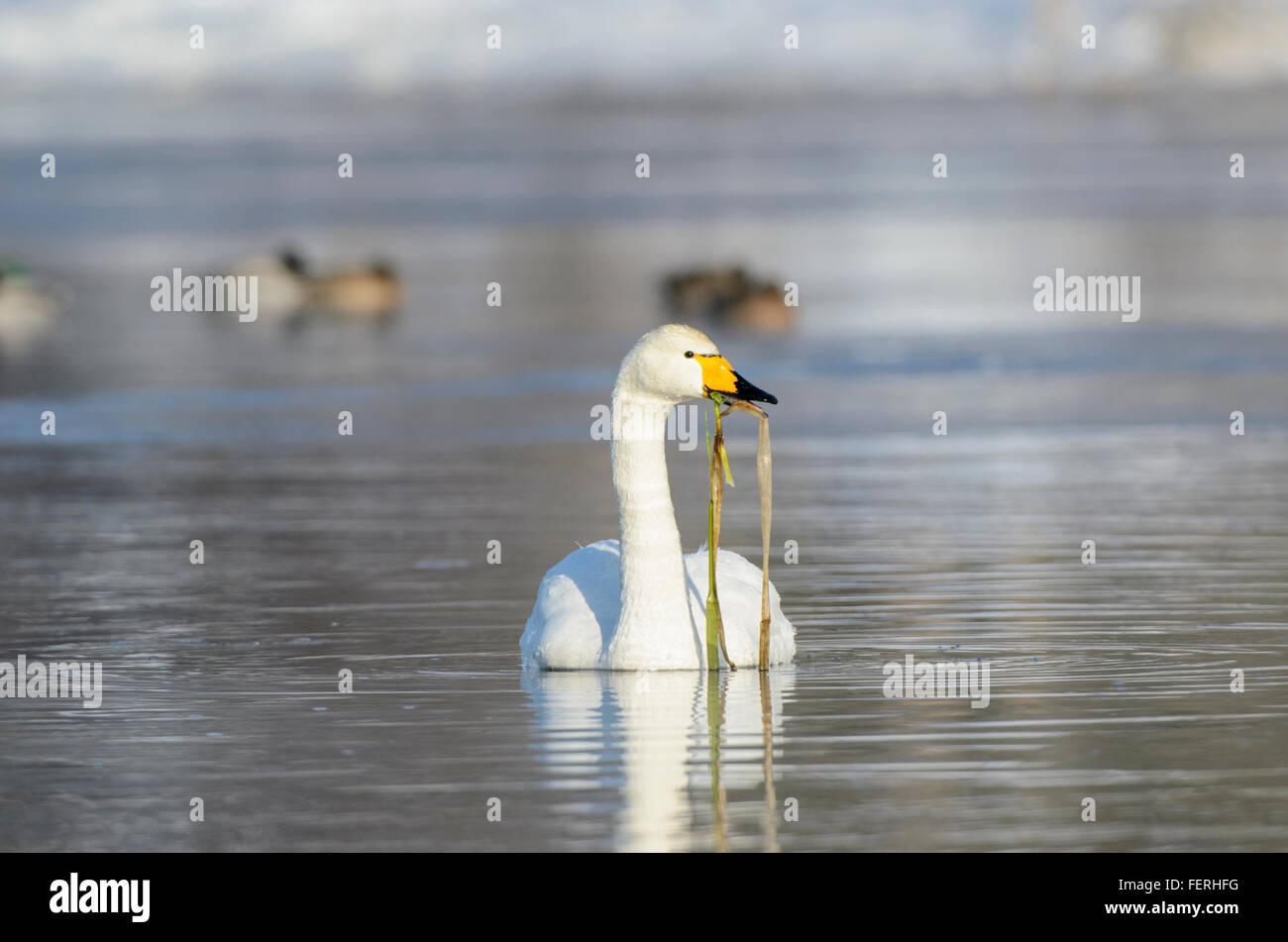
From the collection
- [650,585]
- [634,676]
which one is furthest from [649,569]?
[634,676]

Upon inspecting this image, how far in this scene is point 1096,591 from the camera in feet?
45.6

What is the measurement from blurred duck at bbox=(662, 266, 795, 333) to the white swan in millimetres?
25269

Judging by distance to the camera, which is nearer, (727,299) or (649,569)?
(649,569)

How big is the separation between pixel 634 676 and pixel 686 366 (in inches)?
56.8

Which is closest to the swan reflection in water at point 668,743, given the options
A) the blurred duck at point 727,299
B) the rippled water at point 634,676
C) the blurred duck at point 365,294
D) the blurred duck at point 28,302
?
the rippled water at point 634,676

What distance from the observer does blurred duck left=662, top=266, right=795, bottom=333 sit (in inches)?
1529

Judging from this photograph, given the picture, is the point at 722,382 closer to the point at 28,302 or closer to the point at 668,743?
the point at 668,743

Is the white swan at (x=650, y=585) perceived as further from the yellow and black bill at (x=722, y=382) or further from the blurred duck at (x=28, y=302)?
the blurred duck at (x=28, y=302)

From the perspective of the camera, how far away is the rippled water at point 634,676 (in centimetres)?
916

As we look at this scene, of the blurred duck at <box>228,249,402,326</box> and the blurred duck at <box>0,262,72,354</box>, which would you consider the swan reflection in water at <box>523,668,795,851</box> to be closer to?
the blurred duck at <box>0,262,72,354</box>

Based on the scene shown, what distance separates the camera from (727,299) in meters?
41.5

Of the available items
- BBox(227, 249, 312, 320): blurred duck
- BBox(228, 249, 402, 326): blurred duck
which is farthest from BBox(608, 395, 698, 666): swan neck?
BBox(227, 249, 312, 320): blurred duck
